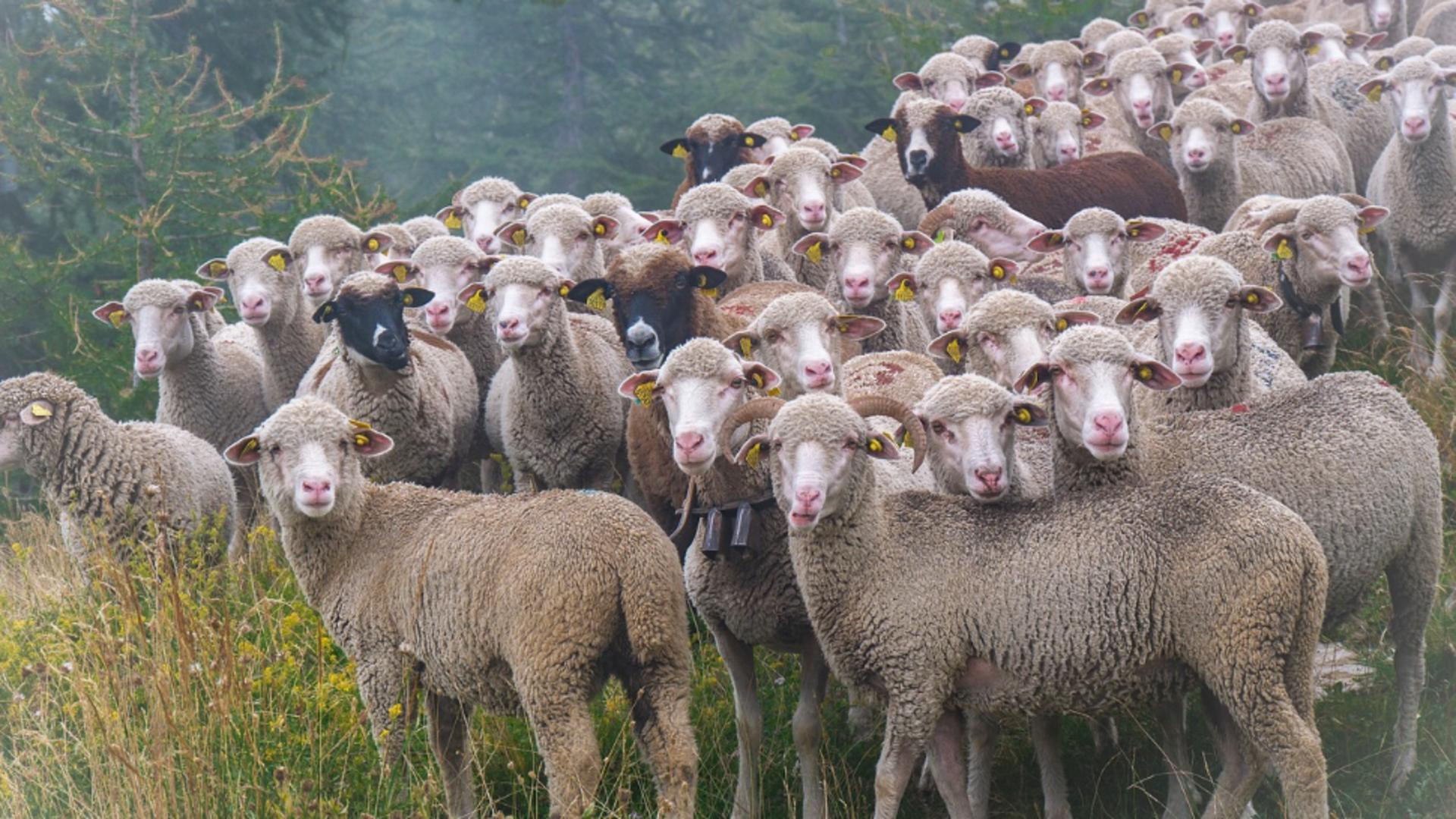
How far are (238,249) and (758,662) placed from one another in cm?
390

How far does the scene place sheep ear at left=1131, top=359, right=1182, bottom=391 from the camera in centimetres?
560

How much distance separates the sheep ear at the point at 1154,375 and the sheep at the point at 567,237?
3830 mm

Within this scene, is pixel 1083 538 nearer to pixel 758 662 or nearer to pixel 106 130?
pixel 758 662

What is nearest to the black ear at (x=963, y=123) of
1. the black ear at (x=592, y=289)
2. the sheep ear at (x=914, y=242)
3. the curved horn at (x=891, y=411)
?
the sheep ear at (x=914, y=242)

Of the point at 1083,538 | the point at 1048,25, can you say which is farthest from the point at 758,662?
the point at 1048,25

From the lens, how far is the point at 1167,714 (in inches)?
216

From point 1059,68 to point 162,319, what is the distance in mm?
7893

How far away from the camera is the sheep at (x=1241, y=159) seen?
10.3 m

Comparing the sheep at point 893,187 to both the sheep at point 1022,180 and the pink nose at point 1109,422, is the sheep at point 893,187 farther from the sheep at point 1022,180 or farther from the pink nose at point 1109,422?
the pink nose at point 1109,422

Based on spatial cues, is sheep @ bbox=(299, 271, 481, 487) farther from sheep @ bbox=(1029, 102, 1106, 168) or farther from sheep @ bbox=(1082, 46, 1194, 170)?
sheep @ bbox=(1082, 46, 1194, 170)

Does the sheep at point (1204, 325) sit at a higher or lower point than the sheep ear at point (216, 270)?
lower

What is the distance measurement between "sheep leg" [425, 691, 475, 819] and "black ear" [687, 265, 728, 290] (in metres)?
2.57

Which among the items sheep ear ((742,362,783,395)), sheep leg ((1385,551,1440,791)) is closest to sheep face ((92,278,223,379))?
sheep ear ((742,362,783,395))

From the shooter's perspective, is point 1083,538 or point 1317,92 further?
point 1317,92
